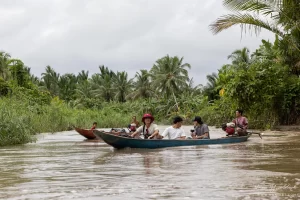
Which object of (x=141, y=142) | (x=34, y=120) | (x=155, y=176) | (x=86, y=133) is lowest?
(x=155, y=176)

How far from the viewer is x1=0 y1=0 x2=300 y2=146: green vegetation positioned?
53.5 feet

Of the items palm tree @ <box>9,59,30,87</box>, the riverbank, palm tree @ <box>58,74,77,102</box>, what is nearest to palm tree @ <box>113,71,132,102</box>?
palm tree @ <box>58,74,77,102</box>

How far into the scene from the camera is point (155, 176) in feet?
26.3

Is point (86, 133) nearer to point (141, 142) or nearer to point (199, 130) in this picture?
point (199, 130)

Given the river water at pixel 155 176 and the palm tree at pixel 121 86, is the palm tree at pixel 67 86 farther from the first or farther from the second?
the river water at pixel 155 176

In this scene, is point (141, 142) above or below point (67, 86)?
below

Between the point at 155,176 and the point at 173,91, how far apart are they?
43772mm

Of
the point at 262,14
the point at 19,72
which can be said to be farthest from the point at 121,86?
the point at 262,14

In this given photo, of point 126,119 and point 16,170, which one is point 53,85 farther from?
point 16,170

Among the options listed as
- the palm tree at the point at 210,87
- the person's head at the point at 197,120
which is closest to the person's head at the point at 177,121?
the person's head at the point at 197,120

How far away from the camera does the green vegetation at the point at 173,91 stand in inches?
642

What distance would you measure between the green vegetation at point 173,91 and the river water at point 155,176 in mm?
5465

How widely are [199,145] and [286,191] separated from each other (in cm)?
803

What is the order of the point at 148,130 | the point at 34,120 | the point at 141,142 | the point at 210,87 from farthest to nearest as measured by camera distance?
the point at 210,87
the point at 34,120
the point at 148,130
the point at 141,142
